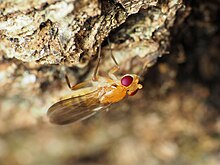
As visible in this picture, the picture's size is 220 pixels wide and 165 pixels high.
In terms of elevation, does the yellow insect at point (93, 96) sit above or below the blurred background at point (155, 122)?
above

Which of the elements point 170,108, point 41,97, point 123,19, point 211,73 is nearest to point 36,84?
point 41,97

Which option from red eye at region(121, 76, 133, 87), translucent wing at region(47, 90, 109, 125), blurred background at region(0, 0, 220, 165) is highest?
red eye at region(121, 76, 133, 87)

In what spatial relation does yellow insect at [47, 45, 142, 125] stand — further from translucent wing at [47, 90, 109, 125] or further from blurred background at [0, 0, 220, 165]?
blurred background at [0, 0, 220, 165]

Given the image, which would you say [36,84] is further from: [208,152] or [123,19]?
[208,152]

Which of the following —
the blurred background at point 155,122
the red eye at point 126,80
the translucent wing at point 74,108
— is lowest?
the blurred background at point 155,122

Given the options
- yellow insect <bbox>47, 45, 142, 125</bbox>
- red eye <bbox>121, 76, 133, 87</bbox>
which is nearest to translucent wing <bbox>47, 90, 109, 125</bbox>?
yellow insect <bbox>47, 45, 142, 125</bbox>

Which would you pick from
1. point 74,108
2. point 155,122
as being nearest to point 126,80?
point 74,108

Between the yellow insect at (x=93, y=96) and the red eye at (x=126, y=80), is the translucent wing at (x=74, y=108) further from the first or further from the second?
the red eye at (x=126, y=80)

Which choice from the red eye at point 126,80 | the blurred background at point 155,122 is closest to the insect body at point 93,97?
the red eye at point 126,80
